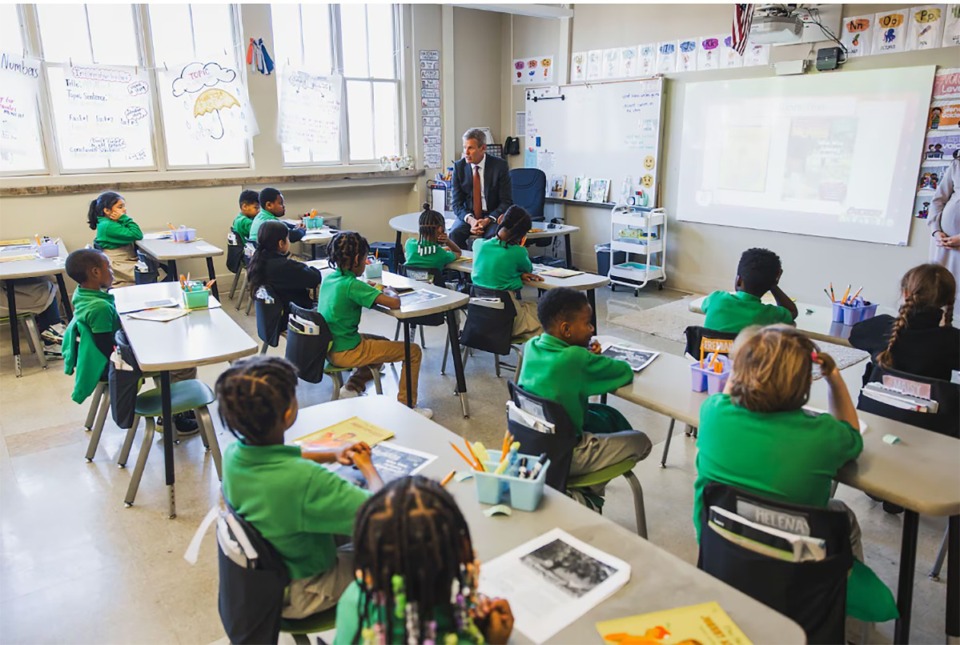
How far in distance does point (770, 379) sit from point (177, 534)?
2326 millimetres

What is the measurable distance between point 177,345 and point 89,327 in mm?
484

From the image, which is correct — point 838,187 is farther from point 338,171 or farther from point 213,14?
point 213,14

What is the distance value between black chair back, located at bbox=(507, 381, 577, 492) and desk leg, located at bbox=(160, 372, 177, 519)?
1452mm

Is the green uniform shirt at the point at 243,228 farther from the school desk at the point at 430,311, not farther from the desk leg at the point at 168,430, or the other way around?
the desk leg at the point at 168,430

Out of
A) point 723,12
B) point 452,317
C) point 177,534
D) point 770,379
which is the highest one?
point 723,12

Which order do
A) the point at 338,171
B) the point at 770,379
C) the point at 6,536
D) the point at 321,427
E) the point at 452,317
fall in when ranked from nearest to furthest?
the point at 770,379 → the point at 321,427 → the point at 6,536 → the point at 452,317 → the point at 338,171

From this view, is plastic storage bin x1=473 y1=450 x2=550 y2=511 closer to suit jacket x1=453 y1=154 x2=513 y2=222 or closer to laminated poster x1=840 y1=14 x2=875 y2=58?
suit jacket x1=453 y1=154 x2=513 y2=222

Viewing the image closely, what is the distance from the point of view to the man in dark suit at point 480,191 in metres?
5.14

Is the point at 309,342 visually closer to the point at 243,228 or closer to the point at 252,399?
the point at 252,399

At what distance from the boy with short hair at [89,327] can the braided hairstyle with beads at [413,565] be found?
7.96 ft

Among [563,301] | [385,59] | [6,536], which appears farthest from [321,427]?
[385,59]

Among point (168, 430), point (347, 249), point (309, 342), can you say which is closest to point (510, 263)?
point (347, 249)

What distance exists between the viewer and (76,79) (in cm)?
579

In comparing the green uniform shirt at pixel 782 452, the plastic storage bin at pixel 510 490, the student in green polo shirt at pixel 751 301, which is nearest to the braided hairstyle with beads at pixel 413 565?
the plastic storage bin at pixel 510 490
